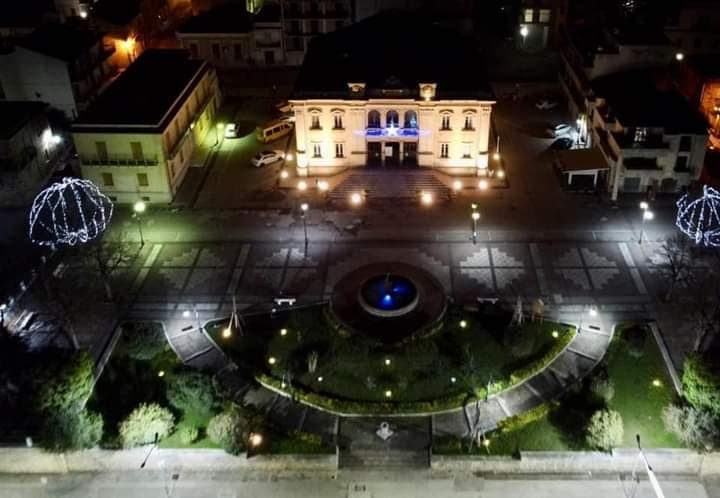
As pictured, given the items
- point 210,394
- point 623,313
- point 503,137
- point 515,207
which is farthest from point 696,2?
point 210,394

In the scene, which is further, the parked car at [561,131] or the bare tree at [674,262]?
the parked car at [561,131]

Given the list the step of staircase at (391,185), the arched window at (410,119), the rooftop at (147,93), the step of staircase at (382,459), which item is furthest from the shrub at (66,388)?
the arched window at (410,119)

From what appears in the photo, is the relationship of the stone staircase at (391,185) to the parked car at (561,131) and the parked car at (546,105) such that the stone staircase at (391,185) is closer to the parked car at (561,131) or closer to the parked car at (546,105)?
the parked car at (561,131)

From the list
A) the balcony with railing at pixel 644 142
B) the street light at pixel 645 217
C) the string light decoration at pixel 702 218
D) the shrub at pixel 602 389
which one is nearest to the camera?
the shrub at pixel 602 389

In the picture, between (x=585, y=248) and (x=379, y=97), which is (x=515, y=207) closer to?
(x=585, y=248)

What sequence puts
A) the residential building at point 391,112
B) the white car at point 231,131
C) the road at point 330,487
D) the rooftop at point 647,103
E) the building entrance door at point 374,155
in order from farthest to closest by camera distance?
the white car at point 231,131, the building entrance door at point 374,155, the residential building at point 391,112, the rooftop at point 647,103, the road at point 330,487

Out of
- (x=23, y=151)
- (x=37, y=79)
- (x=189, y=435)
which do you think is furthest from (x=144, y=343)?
(x=37, y=79)
